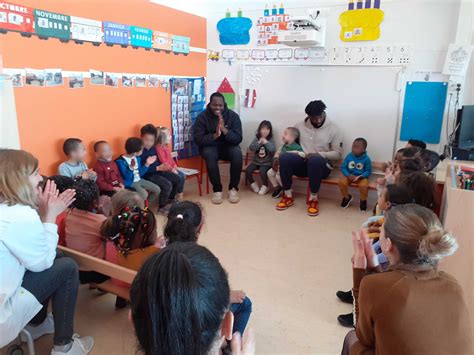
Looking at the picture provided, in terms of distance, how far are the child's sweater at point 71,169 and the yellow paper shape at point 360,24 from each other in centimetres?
304

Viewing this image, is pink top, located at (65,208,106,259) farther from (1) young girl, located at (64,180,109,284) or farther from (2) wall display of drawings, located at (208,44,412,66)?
(2) wall display of drawings, located at (208,44,412,66)

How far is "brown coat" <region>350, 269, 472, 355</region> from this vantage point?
1040mm

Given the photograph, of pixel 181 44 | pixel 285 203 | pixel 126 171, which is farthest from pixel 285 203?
pixel 181 44

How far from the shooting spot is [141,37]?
398 cm

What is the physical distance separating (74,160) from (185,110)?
178 centimetres

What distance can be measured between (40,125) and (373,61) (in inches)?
131

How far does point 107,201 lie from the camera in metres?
2.75

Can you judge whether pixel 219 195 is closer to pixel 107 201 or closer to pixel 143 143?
pixel 143 143

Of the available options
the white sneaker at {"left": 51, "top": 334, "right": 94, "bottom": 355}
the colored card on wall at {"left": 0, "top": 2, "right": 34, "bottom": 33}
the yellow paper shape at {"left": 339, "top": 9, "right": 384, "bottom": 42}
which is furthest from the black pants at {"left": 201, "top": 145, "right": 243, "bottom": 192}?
the white sneaker at {"left": 51, "top": 334, "right": 94, "bottom": 355}

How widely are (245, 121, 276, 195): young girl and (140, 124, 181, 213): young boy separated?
1056 mm

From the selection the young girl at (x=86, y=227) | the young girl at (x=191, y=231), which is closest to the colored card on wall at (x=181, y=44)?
the young girl at (x=86, y=227)

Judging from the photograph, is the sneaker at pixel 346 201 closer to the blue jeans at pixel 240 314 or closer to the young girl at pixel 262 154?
the young girl at pixel 262 154

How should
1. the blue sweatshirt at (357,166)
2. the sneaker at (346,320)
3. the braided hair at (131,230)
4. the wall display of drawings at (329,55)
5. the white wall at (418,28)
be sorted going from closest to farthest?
the braided hair at (131,230) < the sneaker at (346,320) < the white wall at (418,28) < the wall display of drawings at (329,55) < the blue sweatshirt at (357,166)

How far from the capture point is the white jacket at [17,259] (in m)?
1.43
